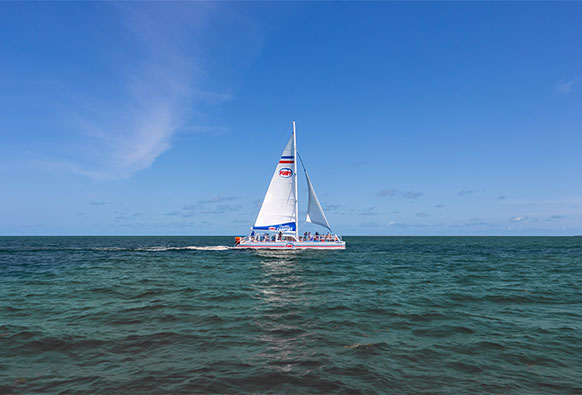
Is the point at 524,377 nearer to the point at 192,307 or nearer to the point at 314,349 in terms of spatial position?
the point at 314,349

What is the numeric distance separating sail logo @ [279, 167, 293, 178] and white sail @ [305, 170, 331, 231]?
3.63 m

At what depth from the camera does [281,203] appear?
5359cm

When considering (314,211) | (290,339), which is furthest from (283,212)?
(290,339)

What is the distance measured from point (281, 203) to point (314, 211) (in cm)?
603

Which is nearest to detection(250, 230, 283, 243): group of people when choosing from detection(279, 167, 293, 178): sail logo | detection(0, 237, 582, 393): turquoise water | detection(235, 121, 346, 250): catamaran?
detection(235, 121, 346, 250): catamaran

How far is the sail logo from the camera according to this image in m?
53.5

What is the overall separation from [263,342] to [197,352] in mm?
2150

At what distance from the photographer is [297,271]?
29.5 meters

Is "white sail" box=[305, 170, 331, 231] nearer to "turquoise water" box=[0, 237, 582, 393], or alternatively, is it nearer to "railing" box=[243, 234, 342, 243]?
"railing" box=[243, 234, 342, 243]

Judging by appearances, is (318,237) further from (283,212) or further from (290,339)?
(290,339)

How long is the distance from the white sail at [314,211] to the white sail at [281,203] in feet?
10.0

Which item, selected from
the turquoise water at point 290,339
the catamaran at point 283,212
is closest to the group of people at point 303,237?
the catamaran at point 283,212

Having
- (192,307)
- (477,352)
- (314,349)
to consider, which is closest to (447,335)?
(477,352)

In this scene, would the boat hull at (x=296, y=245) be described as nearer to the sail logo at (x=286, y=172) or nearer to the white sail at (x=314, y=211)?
the white sail at (x=314, y=211)
